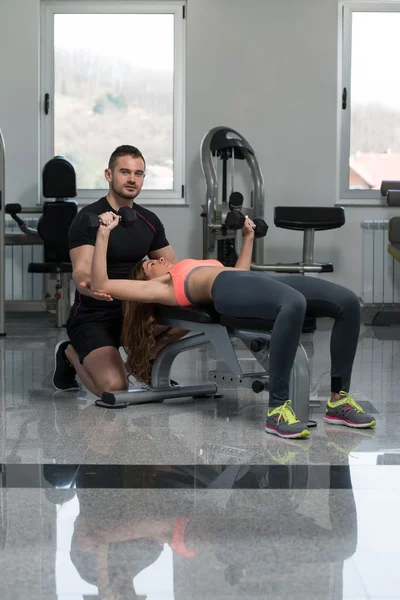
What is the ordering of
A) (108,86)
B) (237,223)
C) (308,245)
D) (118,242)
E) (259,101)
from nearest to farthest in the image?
(237,223) < (118,242) < (308,245) < (259,101) < (108,86)

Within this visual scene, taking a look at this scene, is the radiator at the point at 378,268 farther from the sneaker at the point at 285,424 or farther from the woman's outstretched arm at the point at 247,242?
the sneaker at the point at 285,424

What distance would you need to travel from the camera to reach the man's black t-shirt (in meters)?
3.36

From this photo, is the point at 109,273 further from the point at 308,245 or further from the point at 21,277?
the point at 21,277

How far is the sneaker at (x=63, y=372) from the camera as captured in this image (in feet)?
11.7

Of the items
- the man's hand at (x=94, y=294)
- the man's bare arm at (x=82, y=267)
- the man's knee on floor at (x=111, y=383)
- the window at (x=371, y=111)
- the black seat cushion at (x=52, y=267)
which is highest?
the window at (x=371, y=111)

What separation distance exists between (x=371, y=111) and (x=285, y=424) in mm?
4282

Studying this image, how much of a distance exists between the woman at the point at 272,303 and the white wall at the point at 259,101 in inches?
128

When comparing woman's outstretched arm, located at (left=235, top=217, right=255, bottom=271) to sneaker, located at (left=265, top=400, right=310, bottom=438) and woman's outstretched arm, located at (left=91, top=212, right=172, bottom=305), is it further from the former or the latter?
sneaker, located at (left=265, top=400, right=310, bottom=438)

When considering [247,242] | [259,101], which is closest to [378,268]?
[259,101]

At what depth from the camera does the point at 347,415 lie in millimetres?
2984

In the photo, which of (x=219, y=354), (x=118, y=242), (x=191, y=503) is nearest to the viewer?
(x=191, y=503)

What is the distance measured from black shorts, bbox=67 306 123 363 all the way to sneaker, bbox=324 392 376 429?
0.89 m

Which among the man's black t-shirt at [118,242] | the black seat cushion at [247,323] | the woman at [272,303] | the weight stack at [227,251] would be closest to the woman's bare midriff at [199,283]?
the woman at [272,303]

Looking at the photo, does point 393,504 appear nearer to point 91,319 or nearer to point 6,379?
point 91,319
